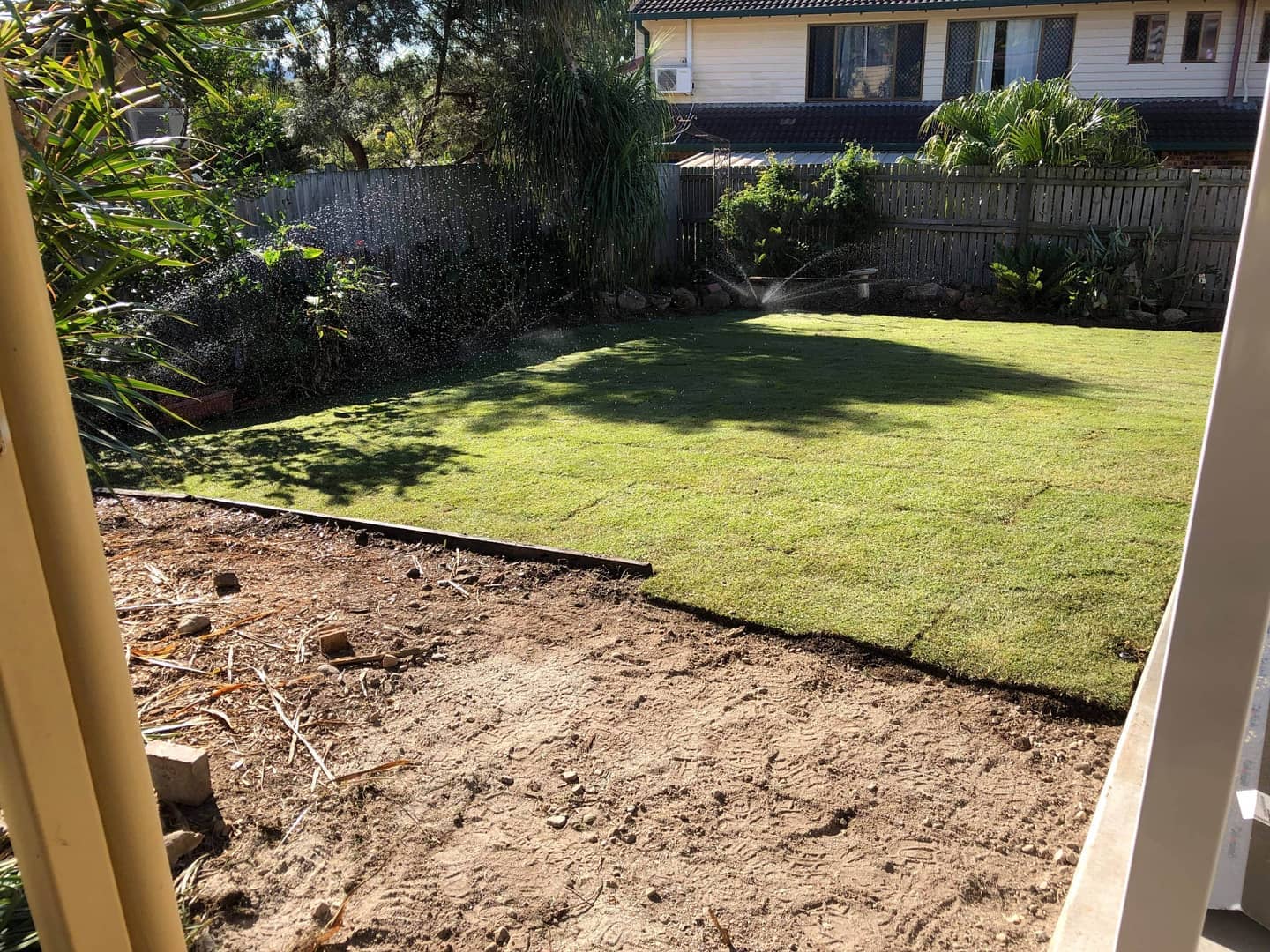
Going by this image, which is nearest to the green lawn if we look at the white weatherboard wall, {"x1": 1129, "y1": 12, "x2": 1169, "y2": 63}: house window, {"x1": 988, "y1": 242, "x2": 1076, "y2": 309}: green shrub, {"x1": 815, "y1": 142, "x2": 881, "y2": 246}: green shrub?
{"x1": 988, "y1": 242, "x2": 1076, "y2": 309}: green shrub

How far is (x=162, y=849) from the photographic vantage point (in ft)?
4.46

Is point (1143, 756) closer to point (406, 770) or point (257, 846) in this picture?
point (406, 770)

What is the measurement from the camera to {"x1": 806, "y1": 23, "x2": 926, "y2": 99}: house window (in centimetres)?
1819

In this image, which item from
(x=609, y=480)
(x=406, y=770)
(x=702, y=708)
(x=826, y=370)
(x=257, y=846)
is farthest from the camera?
(x=826, y=370)

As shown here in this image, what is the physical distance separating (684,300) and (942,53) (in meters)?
9.30

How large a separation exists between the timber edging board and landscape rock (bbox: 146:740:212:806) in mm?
1625

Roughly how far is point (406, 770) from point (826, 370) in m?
5.92

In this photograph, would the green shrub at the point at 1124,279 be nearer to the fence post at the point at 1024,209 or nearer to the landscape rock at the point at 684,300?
the fence post at the point at 1024,209

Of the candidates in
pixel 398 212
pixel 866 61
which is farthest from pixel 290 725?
pixel 866 61

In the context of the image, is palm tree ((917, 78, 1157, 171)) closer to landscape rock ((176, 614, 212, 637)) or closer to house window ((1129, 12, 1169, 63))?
house window ((1129, 12, 1169, 63))

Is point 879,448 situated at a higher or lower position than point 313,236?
lower

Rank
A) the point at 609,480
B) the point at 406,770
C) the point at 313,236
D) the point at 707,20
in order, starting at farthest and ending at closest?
the point at 707,20, the point at 313,236, the point at 609,480, the point at 406,770

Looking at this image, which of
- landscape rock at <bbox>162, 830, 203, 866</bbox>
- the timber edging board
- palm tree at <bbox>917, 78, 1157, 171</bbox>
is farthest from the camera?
palm tree at <bbox>917, 78, 1157, 171</bbox>

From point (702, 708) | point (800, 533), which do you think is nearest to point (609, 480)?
point (800, 533)
